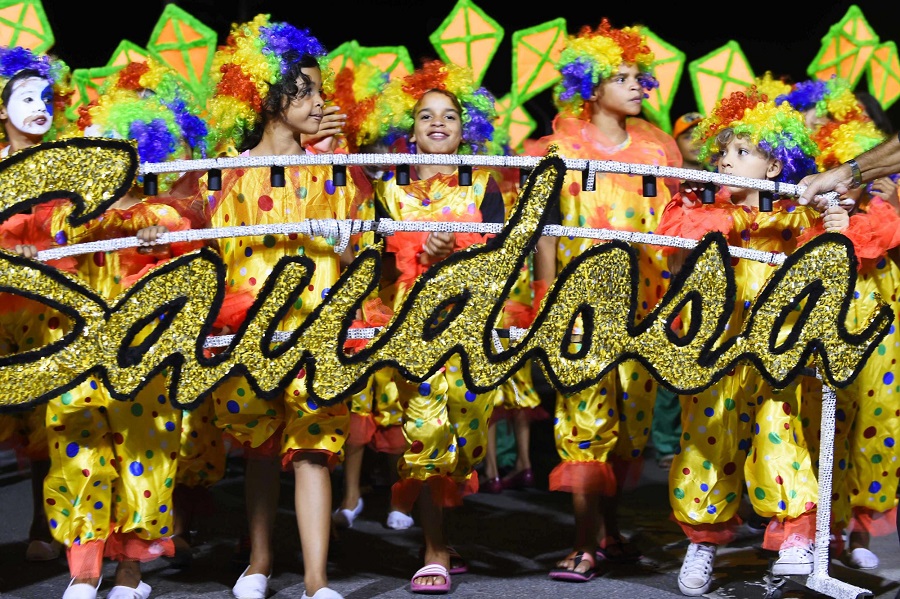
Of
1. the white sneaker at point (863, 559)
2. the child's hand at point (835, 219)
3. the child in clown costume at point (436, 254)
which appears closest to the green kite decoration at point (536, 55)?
the child in clown costume at point (436, 254)

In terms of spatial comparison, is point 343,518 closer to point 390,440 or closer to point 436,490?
point 390,440

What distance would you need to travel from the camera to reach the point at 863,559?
4.84 meters

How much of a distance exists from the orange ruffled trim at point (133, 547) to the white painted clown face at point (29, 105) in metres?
1.39

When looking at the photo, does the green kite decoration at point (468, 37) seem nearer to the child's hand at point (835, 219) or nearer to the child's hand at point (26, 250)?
the child's hand at point (835, 219)

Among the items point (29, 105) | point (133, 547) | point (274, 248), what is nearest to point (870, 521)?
point (274, 248)

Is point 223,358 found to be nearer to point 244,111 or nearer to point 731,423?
point 244,111

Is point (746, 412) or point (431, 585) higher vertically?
point (746, 412)

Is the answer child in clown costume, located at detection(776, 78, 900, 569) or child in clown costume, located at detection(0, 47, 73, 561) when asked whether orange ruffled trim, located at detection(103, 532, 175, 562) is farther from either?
child in clown costume, located at detection(776, 78, 900, 569)

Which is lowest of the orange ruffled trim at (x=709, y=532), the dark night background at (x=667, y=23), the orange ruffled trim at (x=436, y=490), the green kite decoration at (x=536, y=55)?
the orange ruffled trim at (x=709, y=532)

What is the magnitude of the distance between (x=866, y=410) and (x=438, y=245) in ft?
5.49

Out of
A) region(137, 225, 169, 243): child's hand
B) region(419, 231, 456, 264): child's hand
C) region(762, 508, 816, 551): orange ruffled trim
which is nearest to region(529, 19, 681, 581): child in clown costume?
region(419, 231, 456, 264): child's hand

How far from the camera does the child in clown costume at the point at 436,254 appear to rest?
178 inches

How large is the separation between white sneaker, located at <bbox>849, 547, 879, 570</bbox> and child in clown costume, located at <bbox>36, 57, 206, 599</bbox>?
93.7 inches

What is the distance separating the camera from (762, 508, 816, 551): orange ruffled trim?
4.32 metres
